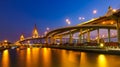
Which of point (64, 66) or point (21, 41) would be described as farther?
point (21, 41)

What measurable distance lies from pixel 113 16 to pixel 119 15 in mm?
2626

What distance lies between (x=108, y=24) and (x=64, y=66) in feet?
214

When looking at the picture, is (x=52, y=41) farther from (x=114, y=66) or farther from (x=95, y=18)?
(x=114, y=66)

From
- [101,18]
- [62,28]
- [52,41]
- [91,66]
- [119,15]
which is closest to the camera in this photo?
[91,66]

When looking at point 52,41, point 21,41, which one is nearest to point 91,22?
point 52,41

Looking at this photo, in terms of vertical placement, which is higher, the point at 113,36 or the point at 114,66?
the point at 113,36

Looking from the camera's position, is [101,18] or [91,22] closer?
[101,18]

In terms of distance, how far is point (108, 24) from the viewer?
8794cm

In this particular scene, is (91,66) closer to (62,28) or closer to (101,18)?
(101,18)

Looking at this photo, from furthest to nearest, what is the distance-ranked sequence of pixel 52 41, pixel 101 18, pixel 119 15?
pixel 52 41 < pixel 101 18 < pixel 119 15

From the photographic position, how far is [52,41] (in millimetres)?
143500

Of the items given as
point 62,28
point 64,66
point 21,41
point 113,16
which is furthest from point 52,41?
point 64,66

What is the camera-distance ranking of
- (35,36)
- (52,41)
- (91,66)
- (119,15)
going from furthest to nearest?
(35,36)
(52,41)
(119,15)
(91,66)

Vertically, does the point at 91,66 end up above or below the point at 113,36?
below
